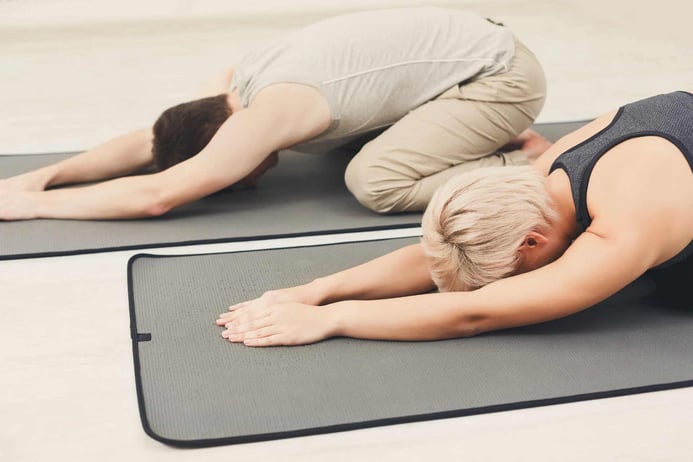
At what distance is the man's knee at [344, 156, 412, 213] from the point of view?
275 centimetres

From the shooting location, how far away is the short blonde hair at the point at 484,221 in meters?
1.89

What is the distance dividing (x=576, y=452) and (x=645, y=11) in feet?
13.9

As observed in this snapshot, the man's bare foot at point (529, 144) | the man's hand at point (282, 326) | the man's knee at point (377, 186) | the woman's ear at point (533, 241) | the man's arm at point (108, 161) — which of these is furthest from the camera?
the man's bare foot at point (529, 144)

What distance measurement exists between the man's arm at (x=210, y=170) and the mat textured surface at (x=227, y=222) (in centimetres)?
4

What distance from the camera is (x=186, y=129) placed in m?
2.70

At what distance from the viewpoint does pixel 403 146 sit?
2.77 meters

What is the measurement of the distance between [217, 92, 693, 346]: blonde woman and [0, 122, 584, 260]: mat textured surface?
23.4 inches

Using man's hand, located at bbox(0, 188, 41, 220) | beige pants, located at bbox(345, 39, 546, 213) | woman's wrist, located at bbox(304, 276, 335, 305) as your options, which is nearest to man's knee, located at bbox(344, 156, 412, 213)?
beige pants, located at bbox(345, 39, 546, 213)

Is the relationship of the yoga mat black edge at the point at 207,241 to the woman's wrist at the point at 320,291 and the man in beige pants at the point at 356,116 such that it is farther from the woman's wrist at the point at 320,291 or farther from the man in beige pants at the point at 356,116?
the woman's wrist at the point at 320,291

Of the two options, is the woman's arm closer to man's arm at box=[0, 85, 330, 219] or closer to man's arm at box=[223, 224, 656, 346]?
man's arm at box=[223, 224, 656, 346]

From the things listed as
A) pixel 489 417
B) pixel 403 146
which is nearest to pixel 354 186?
pixel 403 146

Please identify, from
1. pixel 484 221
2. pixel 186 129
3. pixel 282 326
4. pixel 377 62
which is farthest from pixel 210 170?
pixel 484 221

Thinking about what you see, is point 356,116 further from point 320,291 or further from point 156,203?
point 320,291

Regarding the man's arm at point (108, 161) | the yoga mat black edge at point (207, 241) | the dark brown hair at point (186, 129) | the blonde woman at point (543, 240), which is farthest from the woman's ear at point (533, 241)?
the man's arm at point (108, 161)
